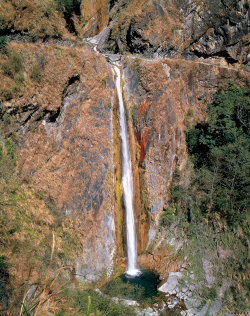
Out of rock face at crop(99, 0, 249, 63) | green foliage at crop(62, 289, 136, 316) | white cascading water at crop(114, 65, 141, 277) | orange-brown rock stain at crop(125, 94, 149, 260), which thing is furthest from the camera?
rock face at crop(99, 0, 249, 63)

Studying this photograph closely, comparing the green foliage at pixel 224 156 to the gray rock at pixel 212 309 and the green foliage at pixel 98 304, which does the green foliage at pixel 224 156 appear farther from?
the green foliage at pixel 98 304

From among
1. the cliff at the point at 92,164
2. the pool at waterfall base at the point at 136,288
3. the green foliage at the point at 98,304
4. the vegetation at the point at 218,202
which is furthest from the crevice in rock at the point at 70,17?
the green foliage at the point at 98,304

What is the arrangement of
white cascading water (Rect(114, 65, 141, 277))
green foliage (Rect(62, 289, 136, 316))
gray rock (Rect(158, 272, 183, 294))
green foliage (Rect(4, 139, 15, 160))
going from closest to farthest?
green foliage (Rect(62, 289, 136, 316))
green foliage (Rect(4, 139, 15, 160))
gray rock (Rect(158, 272, 183, 294))
white cascading water (Rect(114, 65, 141, 277))

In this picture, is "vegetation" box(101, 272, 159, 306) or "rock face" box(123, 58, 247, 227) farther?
"rock face" box(123, 58, 247, 227)

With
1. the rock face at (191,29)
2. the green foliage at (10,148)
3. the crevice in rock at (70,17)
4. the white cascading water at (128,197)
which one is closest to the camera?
the green foliage at (10,148)

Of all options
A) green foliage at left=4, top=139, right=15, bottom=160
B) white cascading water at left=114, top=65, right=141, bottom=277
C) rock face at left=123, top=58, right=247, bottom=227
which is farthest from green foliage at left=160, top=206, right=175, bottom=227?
green foliage at left=4, top=139, right=15, bottom=160

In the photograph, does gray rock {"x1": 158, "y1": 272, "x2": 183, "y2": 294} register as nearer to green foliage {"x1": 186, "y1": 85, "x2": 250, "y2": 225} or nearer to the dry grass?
green foliage {"x1": 186, "y1": 85, "x2": 250, "y2": 225}

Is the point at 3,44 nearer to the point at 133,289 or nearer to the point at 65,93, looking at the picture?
the point at 65,93

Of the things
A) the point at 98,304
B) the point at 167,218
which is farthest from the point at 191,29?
the point at 98,304
